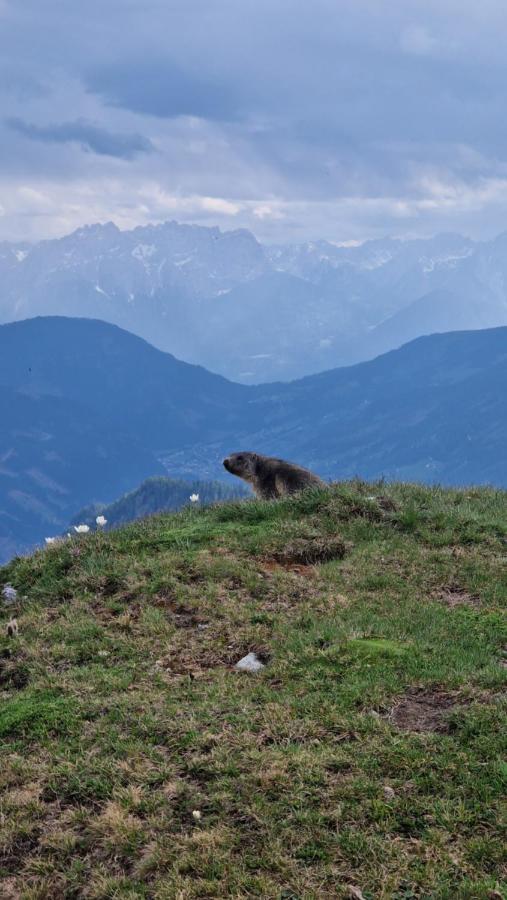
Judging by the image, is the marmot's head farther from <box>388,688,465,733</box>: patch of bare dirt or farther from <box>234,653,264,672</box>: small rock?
<box>388,688,465,733</box>: patch of bare dirt

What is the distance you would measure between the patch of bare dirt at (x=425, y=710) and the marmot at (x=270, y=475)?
8129 millimetres

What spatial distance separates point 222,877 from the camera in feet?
19.1

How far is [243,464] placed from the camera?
2036cm

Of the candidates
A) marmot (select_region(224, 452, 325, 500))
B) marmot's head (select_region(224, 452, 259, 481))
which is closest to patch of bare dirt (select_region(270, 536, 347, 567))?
marmot (select_region(224, 452, 325, 500))

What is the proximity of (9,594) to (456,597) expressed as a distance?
658cm

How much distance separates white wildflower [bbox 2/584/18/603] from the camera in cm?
1205

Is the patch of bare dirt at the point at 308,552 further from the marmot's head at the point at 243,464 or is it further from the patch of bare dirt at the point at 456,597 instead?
the marmot's head at the point at 243,464

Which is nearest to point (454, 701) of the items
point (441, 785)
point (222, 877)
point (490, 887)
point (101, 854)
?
point (441, 785)

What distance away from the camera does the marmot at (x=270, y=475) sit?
17719 millimetres

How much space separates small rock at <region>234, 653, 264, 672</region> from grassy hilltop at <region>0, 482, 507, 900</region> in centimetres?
15

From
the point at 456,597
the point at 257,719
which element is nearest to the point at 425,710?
the point at 257,719

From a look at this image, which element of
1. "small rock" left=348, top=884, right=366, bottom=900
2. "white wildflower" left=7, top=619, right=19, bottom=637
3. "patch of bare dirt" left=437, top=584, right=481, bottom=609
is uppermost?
"white wildflower" left=7, top=619, right=19, bottom=637

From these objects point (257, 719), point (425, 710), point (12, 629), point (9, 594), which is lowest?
point (425, 710)

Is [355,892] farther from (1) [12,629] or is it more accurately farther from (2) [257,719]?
(1) [12,629]
